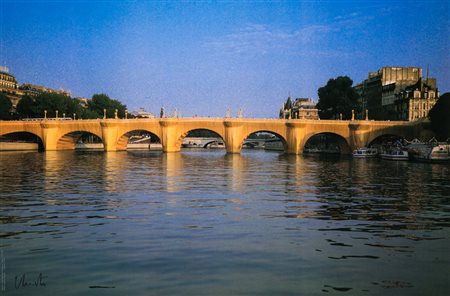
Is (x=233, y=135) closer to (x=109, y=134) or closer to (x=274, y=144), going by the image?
(x=109, y=134)

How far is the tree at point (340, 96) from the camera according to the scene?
312 ft

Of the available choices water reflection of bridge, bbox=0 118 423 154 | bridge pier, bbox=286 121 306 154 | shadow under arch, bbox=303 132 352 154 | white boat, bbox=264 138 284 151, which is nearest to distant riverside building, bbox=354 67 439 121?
shadow under arch, bbox=303 132 352 154

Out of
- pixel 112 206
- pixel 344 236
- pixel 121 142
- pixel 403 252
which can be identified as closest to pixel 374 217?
pixel 344 236

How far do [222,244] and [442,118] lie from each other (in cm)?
6654

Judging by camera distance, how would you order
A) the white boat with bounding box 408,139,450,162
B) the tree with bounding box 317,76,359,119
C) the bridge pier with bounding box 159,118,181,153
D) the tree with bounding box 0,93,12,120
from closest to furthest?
the white boat with bounding box 408,139,450,162 → the bridge pier with bounding box 159,118,181,153 → the tree with bounding box 317,76,359,119 → the tree with bounding box 0,93,12,120

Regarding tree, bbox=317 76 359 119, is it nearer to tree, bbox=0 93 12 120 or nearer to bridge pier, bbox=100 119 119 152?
bridge pier, bbox=100 119 119 152

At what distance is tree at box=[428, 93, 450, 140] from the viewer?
226 feet

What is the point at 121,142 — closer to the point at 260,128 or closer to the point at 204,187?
the point at 260,128

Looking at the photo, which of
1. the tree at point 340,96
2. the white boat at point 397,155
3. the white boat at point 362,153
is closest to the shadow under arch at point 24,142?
the white boat at point 362,153

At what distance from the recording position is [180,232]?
1343cm

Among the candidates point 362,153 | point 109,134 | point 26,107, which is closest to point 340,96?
point 362,153
